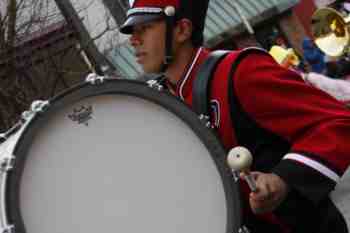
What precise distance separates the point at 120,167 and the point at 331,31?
21.9 ft

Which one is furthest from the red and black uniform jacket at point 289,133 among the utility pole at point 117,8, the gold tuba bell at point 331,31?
the utility pole at point 117,8

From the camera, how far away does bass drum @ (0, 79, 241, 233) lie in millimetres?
2158

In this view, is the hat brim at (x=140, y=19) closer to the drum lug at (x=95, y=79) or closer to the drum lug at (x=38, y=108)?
the drum lug at (x=95, y=79)

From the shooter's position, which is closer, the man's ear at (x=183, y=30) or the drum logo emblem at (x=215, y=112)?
the drum logo emblem at (x=215, y=112)

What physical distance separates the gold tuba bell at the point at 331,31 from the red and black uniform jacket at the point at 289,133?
5.60 metres

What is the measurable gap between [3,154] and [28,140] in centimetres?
7

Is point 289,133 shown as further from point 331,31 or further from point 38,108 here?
point 331,31

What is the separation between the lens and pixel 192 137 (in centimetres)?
230

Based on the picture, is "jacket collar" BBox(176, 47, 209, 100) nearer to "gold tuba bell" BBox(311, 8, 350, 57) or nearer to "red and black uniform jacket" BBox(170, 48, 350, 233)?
"red and black uniform jacket" BBox(170, 48, 350, 233)

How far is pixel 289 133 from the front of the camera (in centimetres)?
234

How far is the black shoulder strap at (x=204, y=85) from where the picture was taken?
242 cm

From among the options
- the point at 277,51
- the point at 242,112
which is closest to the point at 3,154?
the point at 242,112

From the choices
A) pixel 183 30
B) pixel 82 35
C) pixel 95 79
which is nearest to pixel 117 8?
pixel 82 35

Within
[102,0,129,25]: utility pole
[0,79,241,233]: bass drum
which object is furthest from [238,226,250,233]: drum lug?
[102,0,129,25]: utility pole
